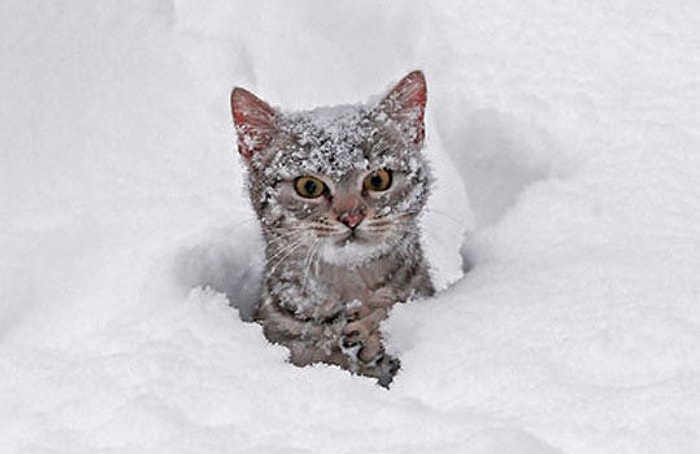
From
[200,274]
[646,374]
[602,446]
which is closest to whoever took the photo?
[602,446]

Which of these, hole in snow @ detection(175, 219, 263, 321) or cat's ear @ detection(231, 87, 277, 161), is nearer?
cat's ear @ detection(231, 87, 277, 161)

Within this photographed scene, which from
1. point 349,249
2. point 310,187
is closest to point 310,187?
point 310,187

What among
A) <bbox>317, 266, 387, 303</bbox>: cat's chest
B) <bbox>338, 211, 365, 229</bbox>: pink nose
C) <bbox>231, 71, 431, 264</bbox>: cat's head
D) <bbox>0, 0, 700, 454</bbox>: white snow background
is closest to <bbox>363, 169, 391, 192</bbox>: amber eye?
<bbox>231, 71, 431, 264</bbox>: cat's head

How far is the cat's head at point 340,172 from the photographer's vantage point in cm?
319

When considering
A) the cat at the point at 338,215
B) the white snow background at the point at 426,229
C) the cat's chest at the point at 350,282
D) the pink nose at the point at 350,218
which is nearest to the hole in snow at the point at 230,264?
the white snow background at the point at 426,229

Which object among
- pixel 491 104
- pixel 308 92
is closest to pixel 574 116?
pixel 491 104

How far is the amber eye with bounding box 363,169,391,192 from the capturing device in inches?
127

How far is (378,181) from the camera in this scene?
128 inches

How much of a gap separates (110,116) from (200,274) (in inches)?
33.5

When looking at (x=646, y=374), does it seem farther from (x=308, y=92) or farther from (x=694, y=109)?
(x=308, y=92)

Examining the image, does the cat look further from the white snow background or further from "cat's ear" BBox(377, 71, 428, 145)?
the white snow background

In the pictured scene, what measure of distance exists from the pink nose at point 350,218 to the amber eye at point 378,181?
0.11 meters

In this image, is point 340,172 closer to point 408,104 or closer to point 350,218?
point 350,218

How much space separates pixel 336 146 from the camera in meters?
3.21
